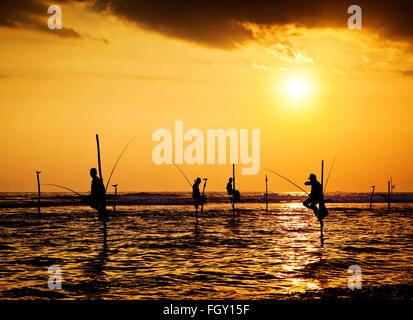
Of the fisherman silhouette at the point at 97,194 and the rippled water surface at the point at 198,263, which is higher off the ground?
the fisherman silhouette at the point at 97,194

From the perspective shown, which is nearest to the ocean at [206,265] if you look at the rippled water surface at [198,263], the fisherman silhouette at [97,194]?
the rippled water surface at [198,263]

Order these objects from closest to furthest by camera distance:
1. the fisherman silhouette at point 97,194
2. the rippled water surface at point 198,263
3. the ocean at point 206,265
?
1. the ocean at point 206,265
2. the rippled water surface at point 198,263
3. the fisherman silhouette at point 97,194

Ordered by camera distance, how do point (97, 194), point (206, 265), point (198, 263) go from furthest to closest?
point (97, 194)
point (198, 263)
point (206, 265)

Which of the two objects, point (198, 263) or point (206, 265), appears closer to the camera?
point (206, 265)

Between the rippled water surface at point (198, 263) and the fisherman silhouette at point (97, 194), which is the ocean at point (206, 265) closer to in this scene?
the rippled water surface at point (198, 263)

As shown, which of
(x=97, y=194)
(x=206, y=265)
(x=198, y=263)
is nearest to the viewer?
(x=206, y=265)

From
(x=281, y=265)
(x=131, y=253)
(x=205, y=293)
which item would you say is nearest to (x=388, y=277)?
(x=281, y=265)

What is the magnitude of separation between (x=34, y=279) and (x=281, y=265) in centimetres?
704

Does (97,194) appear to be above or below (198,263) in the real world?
above

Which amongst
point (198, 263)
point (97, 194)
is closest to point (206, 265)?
point (198, 263)

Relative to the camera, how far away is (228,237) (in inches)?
805

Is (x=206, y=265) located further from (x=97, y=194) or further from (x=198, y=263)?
(x=97, y=194)

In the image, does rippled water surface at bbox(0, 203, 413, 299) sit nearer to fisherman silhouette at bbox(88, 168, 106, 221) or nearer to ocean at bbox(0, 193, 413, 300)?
ocean at bbox(0, 193, 413, 300)
